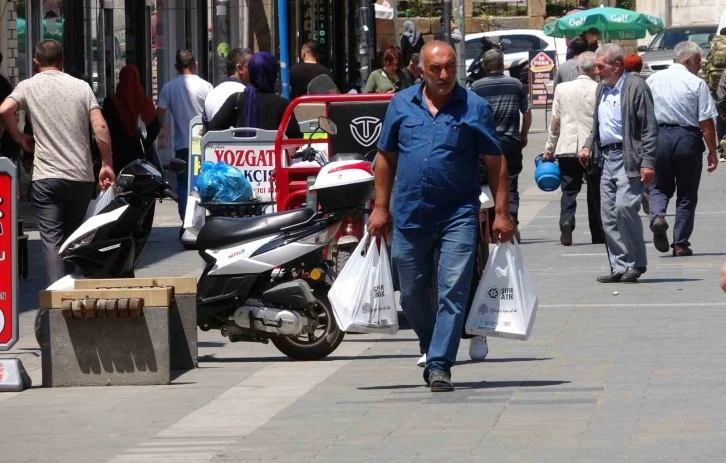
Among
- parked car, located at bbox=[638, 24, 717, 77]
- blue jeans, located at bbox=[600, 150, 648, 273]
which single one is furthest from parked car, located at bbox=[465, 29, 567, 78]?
blue jeans, located at bbox=[600, 150, 648, 273]

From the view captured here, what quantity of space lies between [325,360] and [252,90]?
3.99m

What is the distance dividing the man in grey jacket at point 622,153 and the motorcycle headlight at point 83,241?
4.54 metres

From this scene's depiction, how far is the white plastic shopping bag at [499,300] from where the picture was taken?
838 cm

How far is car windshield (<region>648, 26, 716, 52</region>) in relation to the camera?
36844mm

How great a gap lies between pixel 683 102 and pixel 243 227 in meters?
6.18

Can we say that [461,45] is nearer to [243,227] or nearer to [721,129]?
[721,129]

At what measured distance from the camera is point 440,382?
8.20m

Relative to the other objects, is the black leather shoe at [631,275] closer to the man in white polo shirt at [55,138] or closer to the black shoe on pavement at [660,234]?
the black shoe on pavement at [660,234]

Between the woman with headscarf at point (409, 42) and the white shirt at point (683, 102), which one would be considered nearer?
the white shirt at point (683, 102)

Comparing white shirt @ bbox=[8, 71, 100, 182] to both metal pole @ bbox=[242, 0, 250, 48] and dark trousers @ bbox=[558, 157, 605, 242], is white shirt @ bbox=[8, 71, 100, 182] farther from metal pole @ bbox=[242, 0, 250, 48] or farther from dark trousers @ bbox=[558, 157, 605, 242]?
metal pole @ bbox=[242, 0, 250, 48]

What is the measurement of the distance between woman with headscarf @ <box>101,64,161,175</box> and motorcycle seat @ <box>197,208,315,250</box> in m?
5.84

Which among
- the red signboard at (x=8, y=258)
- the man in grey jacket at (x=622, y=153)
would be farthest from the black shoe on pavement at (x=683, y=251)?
the red signboard at (x=8, y=258)

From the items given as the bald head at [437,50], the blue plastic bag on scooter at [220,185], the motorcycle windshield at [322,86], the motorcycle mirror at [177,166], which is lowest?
the blue plastic bag on scooter at [220,185]

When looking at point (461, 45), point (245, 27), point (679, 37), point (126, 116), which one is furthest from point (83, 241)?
point (679, 37)
